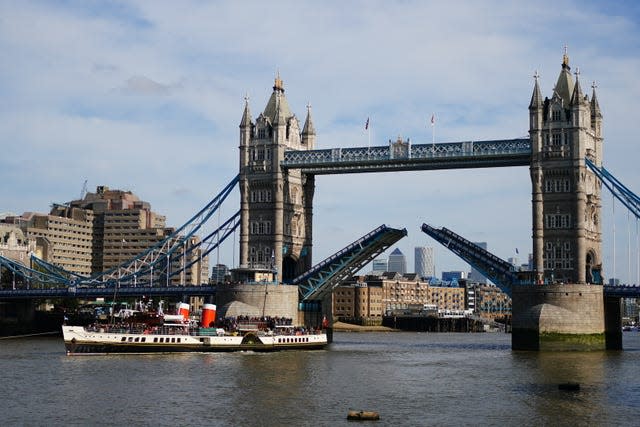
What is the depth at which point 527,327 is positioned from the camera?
8750 centimetres

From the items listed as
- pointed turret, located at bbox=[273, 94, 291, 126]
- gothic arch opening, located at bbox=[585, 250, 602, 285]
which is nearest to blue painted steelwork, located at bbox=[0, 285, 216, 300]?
pointed turret, located at bbox=[273, 94, 291, 126]

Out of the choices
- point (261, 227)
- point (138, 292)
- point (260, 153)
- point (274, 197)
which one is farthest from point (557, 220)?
point (138, 292)

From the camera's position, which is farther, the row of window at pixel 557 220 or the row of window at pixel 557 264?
the row of window at pixel 557 220

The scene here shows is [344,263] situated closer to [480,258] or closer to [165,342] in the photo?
[480,258]

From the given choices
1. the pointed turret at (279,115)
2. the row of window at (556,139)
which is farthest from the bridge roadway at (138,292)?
the pointed turret at (279,115)

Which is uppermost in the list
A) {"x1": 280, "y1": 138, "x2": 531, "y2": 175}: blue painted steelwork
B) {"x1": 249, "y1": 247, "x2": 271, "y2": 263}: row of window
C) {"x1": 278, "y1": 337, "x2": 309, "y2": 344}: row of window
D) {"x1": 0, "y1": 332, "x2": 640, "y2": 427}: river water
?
{"x1": 280, "y1": 138, "x2": 531, "y2": 175}: blue painted steelwork

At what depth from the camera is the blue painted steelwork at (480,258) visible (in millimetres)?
92188

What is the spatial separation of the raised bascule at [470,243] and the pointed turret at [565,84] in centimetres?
10

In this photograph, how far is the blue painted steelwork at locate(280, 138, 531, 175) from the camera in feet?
313

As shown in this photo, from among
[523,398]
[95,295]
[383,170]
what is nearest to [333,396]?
[523,398]

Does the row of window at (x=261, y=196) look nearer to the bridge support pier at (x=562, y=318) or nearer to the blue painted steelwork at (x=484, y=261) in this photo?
the blue painted steelwork at (x=484, y=261)

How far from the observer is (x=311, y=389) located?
188 feet

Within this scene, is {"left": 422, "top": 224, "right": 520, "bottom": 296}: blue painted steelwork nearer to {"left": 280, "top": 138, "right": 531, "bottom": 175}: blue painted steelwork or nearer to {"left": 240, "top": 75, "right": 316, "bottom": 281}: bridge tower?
{"left": 280, "top": 138, "right": 531, "bottom": 175}: blue painted steelwork

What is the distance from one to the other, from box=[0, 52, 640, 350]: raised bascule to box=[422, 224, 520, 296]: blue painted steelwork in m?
0.10
